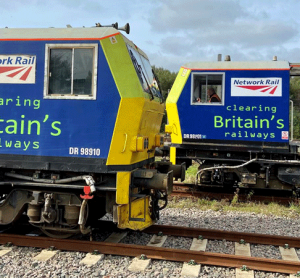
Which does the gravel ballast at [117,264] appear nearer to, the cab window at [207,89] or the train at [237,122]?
the train at [237,122]

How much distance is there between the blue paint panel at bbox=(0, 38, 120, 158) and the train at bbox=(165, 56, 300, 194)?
4508 mm

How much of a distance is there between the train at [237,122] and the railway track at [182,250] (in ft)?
10.9

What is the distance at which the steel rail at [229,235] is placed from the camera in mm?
5586

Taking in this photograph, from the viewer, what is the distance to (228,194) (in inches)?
367

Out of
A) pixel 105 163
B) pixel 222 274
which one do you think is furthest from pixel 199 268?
pixel 105 163

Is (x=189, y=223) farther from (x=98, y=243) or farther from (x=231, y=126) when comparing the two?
(x=231, y=126)

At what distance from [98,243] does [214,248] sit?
1.72 metres

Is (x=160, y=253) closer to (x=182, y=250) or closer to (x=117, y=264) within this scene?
(x=182, y=250)

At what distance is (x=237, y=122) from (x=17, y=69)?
5711 millimetres

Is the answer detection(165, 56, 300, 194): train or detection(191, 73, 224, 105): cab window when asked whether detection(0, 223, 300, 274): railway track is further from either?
detection(191, 73, 224, 105): cab window

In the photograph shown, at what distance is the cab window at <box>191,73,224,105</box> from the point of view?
9.24m

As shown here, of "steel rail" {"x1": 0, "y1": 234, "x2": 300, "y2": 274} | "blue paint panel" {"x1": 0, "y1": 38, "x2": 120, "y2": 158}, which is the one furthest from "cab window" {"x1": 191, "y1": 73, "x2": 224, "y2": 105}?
"steel rail" {"x1": 0, "y1": 234, "x2": 300, "y2": 274}

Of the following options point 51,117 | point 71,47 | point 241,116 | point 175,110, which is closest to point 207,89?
point 175,110

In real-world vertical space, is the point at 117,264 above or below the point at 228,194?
below
